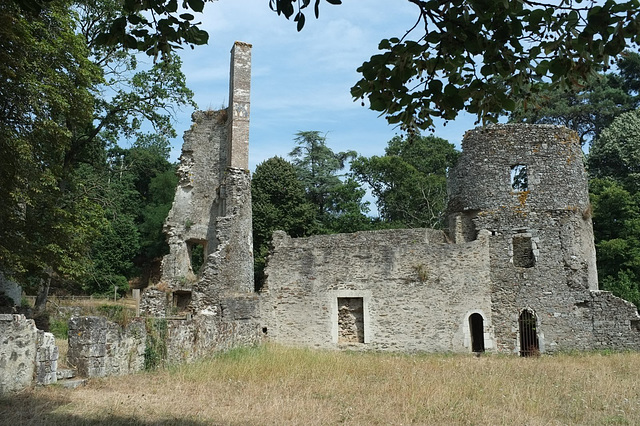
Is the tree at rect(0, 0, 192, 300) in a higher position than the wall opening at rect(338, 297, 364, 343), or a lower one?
higher

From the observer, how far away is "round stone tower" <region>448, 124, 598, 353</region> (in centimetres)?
1612

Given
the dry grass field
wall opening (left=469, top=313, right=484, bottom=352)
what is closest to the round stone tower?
wall opening (left=469, top=313, right=484, bottom=352)

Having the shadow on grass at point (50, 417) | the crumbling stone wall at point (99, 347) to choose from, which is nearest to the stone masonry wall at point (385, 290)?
the crumbling stone wall at point (99, 347)

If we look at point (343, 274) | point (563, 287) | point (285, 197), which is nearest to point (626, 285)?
point (563, 287)

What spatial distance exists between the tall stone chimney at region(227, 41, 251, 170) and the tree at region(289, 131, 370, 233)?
595 inches

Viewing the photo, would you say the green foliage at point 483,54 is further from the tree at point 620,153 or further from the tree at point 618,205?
the tree at point 620,153

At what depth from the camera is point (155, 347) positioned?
443 inches

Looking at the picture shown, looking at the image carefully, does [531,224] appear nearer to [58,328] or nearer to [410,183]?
[58,328]

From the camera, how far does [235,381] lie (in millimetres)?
10172

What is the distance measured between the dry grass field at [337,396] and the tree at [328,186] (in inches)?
893

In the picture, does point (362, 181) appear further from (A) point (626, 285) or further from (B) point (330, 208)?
(A) point (626, 285)

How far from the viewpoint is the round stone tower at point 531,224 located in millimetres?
16125

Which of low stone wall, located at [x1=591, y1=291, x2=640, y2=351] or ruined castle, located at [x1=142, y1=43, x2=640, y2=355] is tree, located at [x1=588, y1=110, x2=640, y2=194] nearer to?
ruined castle, located at [x1=142, y1=43, x2=640, y2=355]

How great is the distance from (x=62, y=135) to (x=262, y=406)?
9.98m
